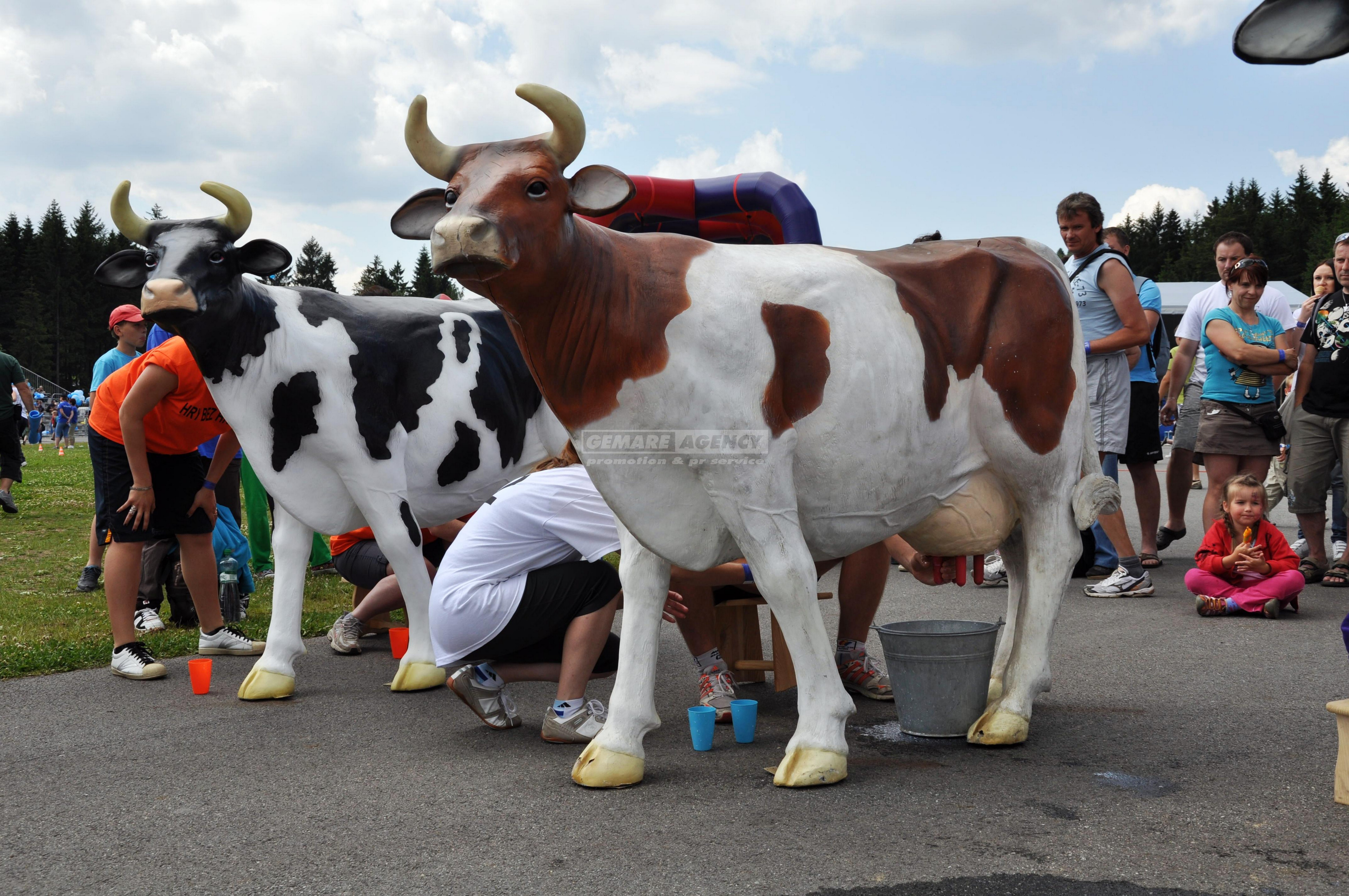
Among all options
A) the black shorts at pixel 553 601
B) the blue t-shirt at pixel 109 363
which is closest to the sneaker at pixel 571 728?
the black shorts at pixel 553 601

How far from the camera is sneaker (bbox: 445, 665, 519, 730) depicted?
4.05 meters

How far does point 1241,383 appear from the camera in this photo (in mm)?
6863

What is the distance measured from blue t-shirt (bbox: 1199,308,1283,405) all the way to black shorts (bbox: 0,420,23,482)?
38.2 feet

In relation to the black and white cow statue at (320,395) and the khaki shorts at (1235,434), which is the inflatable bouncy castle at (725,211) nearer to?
the black and white cow statue at (320,395)

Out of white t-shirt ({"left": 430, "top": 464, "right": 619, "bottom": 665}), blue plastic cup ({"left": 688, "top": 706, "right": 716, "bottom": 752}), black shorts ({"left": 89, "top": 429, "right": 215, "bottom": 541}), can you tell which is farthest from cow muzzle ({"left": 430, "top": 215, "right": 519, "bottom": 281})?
black shorts ({"left": 89, "top": 429, "right": 215, "bottom": 541})

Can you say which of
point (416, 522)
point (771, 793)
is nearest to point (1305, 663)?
point (771, 793)

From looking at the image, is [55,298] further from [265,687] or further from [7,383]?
[265,687]

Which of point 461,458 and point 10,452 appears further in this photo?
point 10,452

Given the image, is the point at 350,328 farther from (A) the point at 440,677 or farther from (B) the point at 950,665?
(B) the point at 950,665

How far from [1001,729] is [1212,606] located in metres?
2.84

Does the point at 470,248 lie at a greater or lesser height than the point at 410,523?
greater

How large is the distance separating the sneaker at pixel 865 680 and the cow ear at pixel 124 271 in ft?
11.6

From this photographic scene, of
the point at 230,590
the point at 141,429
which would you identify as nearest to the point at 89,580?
the point at 230,590

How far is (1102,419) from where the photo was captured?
6.68 m
